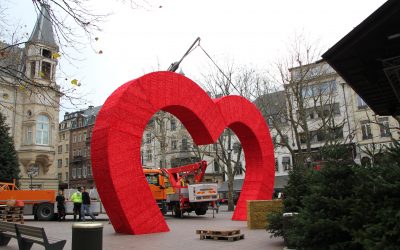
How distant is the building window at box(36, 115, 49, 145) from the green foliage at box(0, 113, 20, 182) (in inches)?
391

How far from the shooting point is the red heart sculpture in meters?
11.8

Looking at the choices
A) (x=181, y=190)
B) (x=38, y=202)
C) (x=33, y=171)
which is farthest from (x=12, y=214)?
(x=33, y=171)

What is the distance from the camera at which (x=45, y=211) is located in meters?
21.7

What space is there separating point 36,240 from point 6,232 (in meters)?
2.46

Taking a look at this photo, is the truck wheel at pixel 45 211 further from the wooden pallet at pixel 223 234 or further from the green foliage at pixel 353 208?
the green foliage at pixel 353 208

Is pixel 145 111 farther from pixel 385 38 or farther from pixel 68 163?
pixel 68 163

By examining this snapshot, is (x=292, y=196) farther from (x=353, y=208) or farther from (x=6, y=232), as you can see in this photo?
(x=6, y=232)

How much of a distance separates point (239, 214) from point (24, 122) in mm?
32257

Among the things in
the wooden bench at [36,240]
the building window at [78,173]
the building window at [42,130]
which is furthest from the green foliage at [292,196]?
the building window at [78,173]

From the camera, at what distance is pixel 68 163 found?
7506 cm

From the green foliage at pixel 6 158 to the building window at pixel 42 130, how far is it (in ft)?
32.6

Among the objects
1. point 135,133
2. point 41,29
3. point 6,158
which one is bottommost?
point 135,133

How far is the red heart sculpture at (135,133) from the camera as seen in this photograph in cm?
1177

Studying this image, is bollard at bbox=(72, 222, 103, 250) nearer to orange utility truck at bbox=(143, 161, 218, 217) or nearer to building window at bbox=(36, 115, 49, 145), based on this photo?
orange utility truck at bbox=(143, 161, 218, 217)
